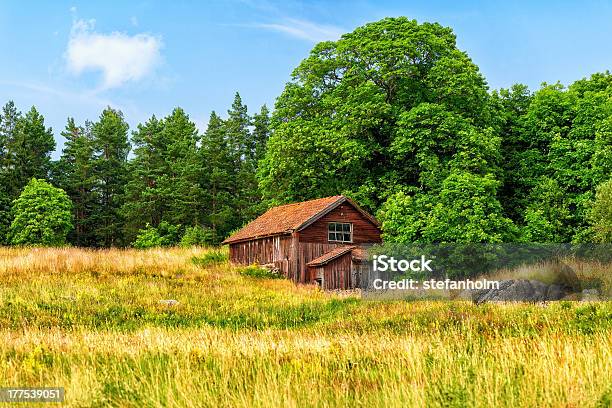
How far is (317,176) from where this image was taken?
42.9 meters

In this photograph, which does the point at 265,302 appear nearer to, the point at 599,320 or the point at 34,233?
the point at 599,320

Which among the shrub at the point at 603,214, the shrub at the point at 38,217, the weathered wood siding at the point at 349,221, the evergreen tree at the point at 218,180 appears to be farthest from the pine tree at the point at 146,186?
the shrub at the point at 603,214

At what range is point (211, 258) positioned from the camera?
44438mm

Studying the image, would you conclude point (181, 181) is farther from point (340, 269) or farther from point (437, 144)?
point (437, 144)

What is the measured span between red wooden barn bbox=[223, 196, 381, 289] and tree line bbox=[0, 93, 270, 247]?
2415 cm

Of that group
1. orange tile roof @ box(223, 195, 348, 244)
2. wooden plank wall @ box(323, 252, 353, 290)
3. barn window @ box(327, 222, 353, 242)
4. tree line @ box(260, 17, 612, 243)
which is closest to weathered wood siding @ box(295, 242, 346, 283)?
barn window @ box(327, 222, 353, 242)

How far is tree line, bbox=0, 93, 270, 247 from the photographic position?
66062 mm

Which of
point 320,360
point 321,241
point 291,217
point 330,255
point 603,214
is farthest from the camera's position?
point 291,217

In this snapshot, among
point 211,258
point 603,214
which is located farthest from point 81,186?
point 603,214

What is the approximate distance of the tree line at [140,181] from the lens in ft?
217

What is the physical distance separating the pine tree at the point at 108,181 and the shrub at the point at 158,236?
5499 millimetres

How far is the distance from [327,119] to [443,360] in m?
34.7

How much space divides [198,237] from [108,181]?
1842 centimetres

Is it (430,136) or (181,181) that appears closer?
(430,136)
